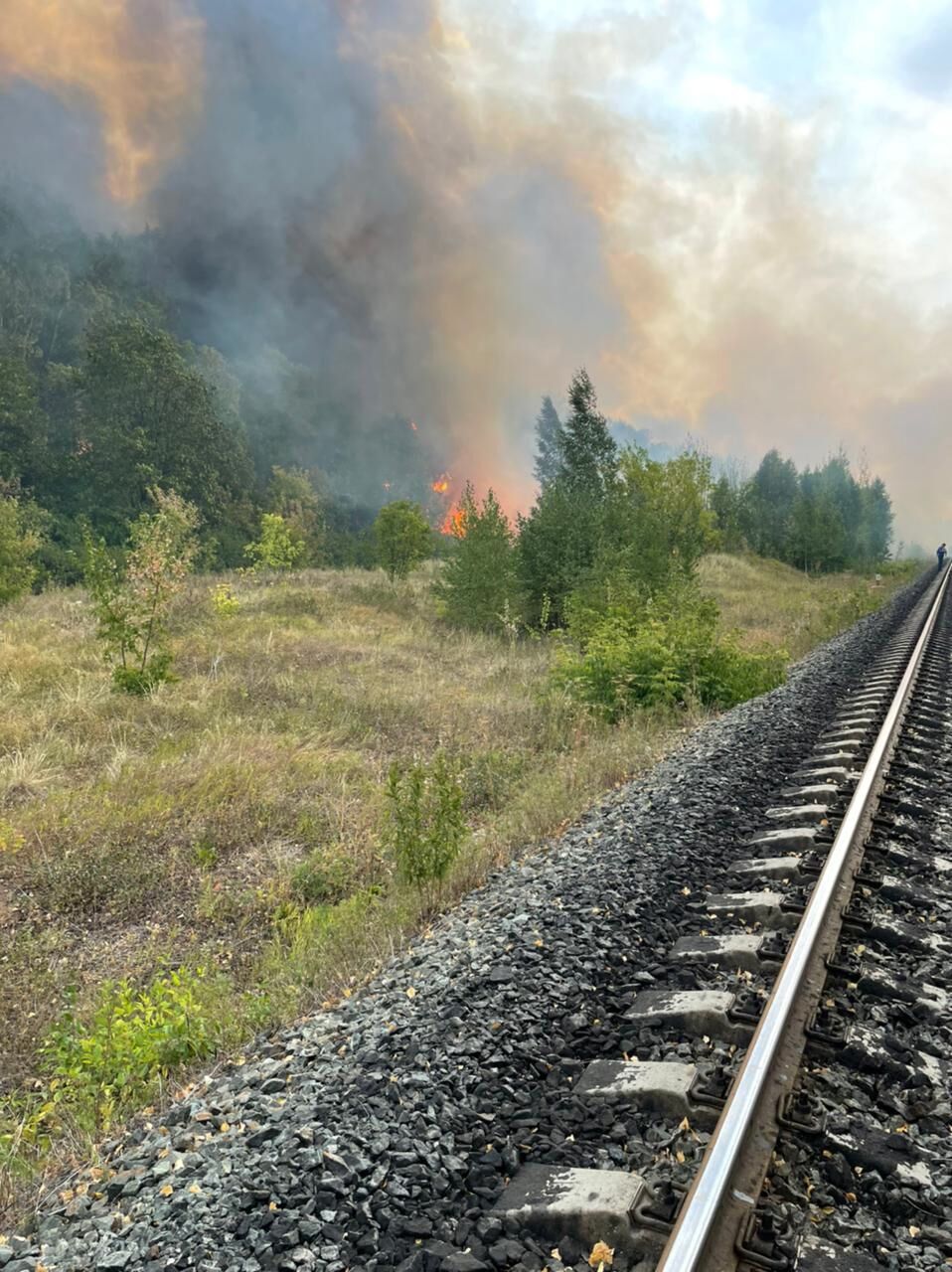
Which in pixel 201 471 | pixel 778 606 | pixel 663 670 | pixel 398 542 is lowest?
pixel 663 670

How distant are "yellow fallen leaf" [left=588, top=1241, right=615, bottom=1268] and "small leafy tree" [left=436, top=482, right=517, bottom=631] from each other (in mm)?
18602

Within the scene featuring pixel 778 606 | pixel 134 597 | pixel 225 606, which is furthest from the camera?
pixel 778 606

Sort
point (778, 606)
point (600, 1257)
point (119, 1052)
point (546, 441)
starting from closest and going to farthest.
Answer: point (600, 1257), point (119, 1052), point (778, 606), point (546, 441)

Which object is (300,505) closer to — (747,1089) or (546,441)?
(546,441)

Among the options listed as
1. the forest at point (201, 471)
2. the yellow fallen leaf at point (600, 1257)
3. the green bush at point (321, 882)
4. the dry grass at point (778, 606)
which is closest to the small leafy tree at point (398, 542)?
the forest at point (201, 471)

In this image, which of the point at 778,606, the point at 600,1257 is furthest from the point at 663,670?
the point at 778,606

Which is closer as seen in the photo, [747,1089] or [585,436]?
[747,1089]

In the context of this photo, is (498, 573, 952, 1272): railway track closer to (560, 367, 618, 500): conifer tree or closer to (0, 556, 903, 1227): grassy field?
(0, 556, 903, 1227): grassy field

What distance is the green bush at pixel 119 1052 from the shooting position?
3.58 m

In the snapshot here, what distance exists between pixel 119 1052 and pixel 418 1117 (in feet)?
6.83

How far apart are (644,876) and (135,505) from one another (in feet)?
183

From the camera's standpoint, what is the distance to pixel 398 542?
106 feet

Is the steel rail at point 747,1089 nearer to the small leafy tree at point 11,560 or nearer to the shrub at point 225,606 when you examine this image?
the shrub at point 225,606

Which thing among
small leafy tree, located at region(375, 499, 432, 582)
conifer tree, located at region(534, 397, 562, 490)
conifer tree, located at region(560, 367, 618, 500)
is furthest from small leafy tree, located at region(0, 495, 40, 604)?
conifer tree, located at region(534, 397, 562, 490)
